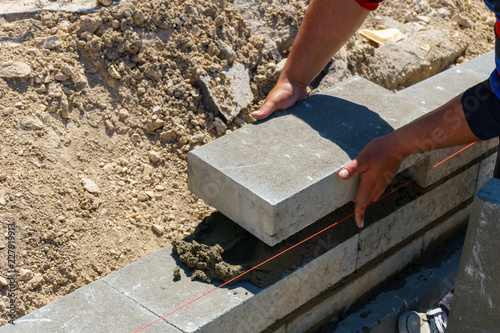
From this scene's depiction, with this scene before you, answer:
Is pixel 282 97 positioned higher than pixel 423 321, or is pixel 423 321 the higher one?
pixel 282 97

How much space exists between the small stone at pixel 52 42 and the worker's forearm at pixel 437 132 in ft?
7.25

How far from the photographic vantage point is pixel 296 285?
3.02m

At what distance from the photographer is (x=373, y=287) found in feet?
12.1

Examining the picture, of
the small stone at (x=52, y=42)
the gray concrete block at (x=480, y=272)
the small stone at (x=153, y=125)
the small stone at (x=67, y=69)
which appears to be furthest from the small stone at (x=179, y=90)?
the gray concrete block at (x=480, y=272)

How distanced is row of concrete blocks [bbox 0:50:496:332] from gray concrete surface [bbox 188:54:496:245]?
6cm

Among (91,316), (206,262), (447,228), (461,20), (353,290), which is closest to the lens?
(91,316)

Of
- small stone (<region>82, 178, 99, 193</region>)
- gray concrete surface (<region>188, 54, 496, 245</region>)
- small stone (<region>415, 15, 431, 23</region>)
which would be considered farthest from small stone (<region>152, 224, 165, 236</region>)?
small stone (<region>415, 15, 431, 23</region>)

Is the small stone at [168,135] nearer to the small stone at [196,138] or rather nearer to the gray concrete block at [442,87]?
the small stone at [196,138]

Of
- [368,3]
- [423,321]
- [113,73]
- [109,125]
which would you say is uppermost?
[368,3]

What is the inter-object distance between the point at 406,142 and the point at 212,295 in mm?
1189

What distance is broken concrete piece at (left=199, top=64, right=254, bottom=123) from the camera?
4.12 metres

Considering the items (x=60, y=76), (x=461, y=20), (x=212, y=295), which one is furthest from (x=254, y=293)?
(x=461, y=20)

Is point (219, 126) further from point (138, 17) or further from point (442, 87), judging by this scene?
point (442, 87)

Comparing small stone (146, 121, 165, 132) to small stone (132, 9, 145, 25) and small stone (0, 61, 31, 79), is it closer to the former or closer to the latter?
small stone (132, 9, 145, 25)
